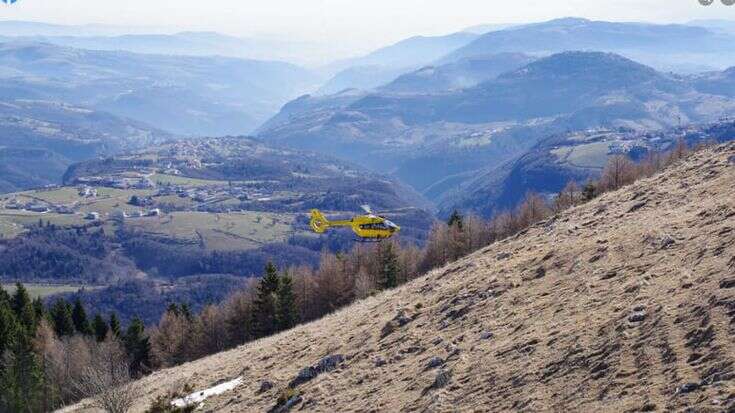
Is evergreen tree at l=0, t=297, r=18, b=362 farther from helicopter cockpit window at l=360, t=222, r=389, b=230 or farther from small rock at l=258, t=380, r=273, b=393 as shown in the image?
small rock at l=258, t=380, r=273, b=393

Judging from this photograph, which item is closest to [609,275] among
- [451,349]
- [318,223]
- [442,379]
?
[451,349]

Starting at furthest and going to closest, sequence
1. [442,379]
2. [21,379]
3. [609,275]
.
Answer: [21,379]
[609,275]
[442,379]

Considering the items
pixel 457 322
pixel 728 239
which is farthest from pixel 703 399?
pixel 457 322

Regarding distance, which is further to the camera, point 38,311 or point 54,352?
point 38,311

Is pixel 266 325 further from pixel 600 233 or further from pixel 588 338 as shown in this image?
pixel 588 338

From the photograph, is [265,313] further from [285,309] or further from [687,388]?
[687,388]

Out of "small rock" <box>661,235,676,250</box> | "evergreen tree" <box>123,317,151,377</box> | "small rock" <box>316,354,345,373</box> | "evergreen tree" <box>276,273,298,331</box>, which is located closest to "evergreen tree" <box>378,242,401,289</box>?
"evergreen tree" <box>276,273,298,331</box>
